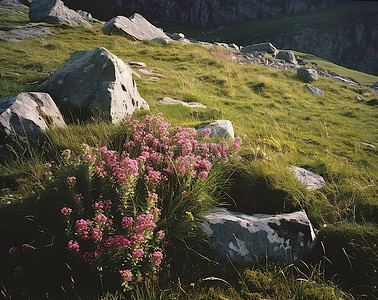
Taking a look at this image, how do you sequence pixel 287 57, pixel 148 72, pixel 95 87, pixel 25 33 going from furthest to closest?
pixel 287 57
pixel 25 33
pixel 148 72
pixel 95 87

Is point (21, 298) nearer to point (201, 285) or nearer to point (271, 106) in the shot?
point (201, 285)

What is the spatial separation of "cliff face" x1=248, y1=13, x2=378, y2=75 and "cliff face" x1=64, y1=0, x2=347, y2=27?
35.0 m

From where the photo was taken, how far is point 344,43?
327 feet

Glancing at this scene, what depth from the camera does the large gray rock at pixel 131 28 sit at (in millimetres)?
26422

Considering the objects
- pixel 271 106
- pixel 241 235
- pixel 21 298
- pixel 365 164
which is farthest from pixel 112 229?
pixel 271 106

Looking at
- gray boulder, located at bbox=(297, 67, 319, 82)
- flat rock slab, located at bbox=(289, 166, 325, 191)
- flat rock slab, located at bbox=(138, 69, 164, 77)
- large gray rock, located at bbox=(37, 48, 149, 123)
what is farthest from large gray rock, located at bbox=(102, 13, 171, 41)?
flat rock slab, located at bbox=(289, 166, 325, 191)

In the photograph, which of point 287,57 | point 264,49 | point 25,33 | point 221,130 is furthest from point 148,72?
point 264,49

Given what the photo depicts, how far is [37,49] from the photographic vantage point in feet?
55.3

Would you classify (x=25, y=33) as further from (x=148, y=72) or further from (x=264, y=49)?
(x=264, y=49)

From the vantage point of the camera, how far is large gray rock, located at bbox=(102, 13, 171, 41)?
86.7 ft

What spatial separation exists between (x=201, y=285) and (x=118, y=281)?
106cm

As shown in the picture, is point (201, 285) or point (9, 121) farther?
point (9, 121)

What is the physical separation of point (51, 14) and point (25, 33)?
26.9 ft

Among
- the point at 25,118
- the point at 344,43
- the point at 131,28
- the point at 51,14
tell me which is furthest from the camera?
the point at 344,43
